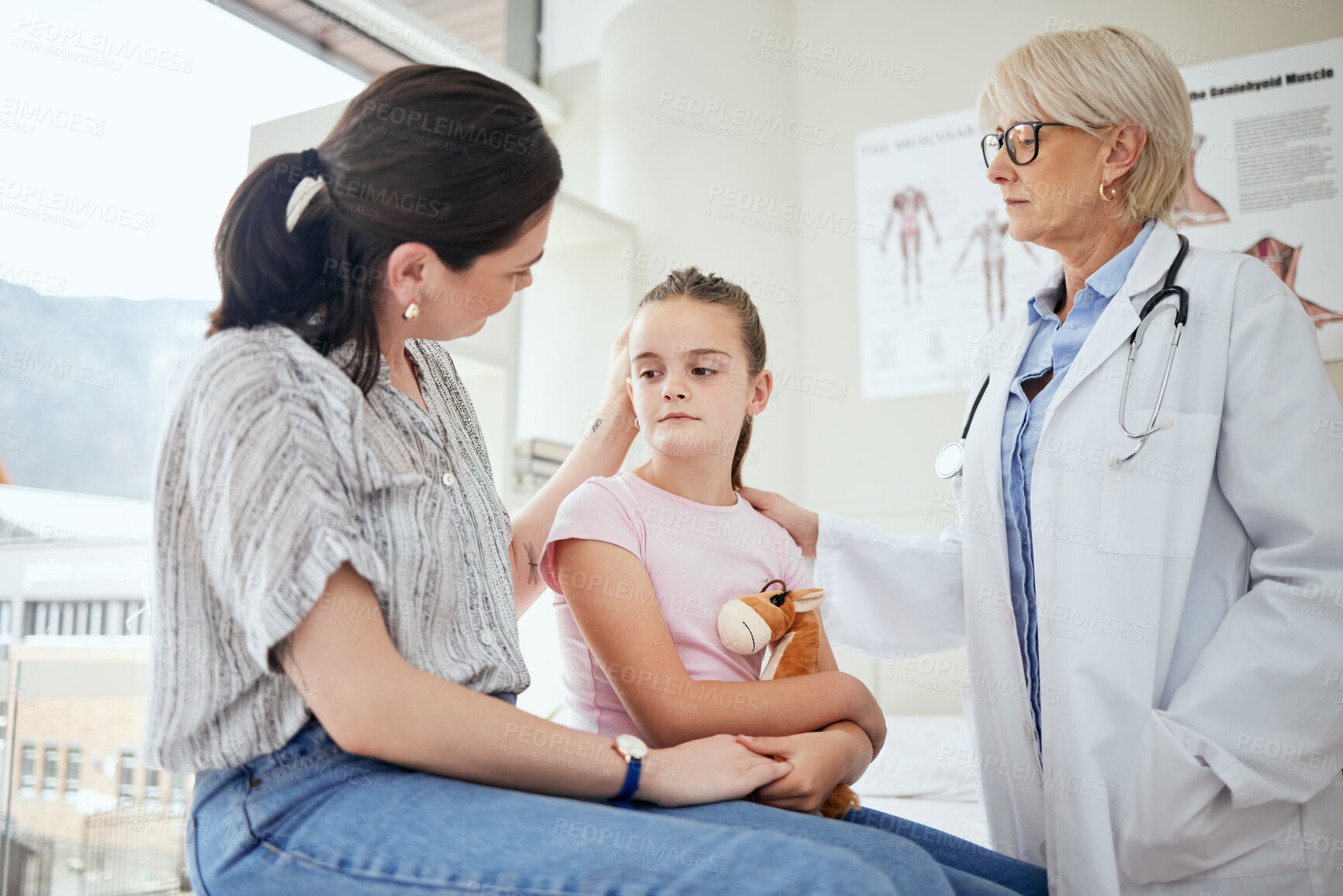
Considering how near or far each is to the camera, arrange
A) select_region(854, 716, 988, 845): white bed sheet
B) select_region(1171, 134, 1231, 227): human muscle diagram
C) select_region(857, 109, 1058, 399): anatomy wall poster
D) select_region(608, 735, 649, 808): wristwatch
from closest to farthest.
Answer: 1. select_region(608, 735, 649, 808): wristwatch
2. select_region(854, 716, 988, 845): white bed sheet
3. select_region(1171, 134, 1231, 227): human muscle diagram
4. select_region(857, 109, 1058, 399): anatomy wall poster

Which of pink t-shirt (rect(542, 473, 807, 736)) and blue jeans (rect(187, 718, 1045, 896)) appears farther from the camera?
pink t-shirt (rect(542, 473, 807, 736))

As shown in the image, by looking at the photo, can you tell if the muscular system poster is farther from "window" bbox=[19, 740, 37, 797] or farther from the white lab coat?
"window" bbox=[19, 740, 37, 797]

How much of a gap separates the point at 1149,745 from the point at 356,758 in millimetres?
907

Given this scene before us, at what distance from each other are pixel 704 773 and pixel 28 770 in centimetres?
132

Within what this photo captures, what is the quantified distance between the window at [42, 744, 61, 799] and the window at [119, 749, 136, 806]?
133 millimetres

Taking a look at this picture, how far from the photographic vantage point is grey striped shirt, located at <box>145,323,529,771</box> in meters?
0.80

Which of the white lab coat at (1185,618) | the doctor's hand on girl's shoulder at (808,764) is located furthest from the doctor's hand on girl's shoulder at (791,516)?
the doctor's hand on girl's shoulder at (808,764)

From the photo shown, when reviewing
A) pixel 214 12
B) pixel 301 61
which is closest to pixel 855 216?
pixel 301 61

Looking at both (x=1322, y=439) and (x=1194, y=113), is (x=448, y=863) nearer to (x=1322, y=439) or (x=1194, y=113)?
(x=1322, y=439)

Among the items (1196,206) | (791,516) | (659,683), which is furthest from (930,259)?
(659,683)

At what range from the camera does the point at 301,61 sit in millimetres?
2654

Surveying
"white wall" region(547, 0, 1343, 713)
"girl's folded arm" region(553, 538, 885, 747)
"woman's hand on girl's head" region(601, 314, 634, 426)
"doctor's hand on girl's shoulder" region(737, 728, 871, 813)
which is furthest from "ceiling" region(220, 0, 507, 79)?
"doctor's hand on girl's shoulder" region(737, 728, 871, 813)

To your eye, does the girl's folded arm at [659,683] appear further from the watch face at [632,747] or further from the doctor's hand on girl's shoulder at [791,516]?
the doctor's hand on girl's shoulder at [791,516]

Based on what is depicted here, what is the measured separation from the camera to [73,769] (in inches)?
67.9
